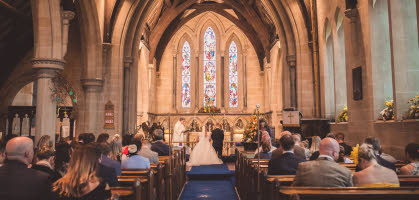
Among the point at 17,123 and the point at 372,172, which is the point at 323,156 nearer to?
the point at 372,172

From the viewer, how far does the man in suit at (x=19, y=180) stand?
7.50 ft

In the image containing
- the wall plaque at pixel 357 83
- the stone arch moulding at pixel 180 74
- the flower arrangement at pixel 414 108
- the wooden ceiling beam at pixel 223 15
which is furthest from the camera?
the stone arch moulding at pixel 180 74

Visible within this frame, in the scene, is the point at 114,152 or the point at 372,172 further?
the point at 114,152

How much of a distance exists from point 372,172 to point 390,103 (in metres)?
4.46

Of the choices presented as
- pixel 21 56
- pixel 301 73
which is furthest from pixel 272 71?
pixel 21 56

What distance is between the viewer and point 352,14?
7684 mm

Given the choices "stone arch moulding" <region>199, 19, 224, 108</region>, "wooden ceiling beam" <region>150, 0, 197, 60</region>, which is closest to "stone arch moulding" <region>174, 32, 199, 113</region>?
"stone arch moulding" <region>199, 19, 224, 108</region>

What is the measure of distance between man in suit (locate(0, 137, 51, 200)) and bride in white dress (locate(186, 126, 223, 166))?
892 centimetres

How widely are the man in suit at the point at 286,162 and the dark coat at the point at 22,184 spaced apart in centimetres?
259

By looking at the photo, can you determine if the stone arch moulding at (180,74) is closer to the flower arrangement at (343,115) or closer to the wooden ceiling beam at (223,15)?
the wooden ceiling beam at (223,15)

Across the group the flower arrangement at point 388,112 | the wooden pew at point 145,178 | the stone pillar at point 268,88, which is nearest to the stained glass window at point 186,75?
the stone pillar at point 268,88

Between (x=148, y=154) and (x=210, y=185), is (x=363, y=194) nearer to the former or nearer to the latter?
(x=148, y=154)

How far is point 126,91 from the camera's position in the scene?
12.7m

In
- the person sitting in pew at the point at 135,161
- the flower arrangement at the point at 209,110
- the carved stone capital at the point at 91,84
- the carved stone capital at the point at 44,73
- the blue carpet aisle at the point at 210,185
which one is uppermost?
the carved stone capital at the point at 91,84
